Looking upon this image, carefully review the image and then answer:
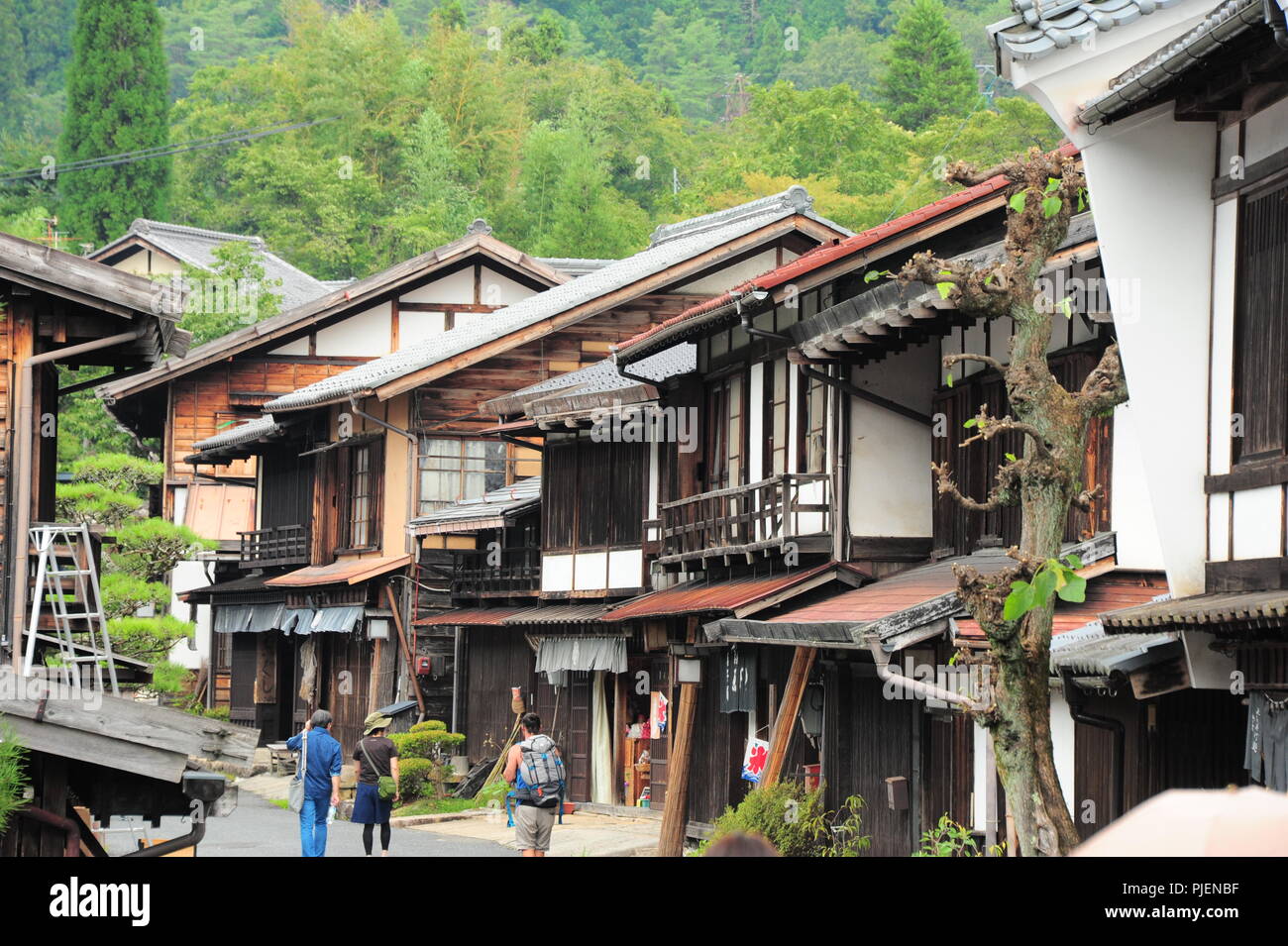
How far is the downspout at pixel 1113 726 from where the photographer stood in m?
13.0

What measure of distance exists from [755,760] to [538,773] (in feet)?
14.0

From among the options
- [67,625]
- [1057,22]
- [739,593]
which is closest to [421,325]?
[739,593]

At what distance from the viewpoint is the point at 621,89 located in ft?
238

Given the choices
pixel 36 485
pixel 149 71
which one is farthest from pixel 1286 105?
pixel 149 71

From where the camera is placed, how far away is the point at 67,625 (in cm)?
1526

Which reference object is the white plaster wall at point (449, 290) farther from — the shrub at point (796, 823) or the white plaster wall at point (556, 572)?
the shrub at point (796, 823)

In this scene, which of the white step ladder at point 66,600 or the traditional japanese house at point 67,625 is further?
the white step ladder at point 66,600

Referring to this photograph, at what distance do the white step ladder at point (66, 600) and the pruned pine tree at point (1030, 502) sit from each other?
7.93 m

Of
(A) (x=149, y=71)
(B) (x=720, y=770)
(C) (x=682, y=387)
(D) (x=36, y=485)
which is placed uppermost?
(A) (x=149, y=71)

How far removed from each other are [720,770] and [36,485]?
1013 cm

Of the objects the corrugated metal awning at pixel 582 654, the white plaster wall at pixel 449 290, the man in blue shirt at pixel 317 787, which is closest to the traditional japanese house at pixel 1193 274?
the man in blue shirt at pixel 317 787

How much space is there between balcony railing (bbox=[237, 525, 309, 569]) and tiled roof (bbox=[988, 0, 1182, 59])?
28196 millimetres
